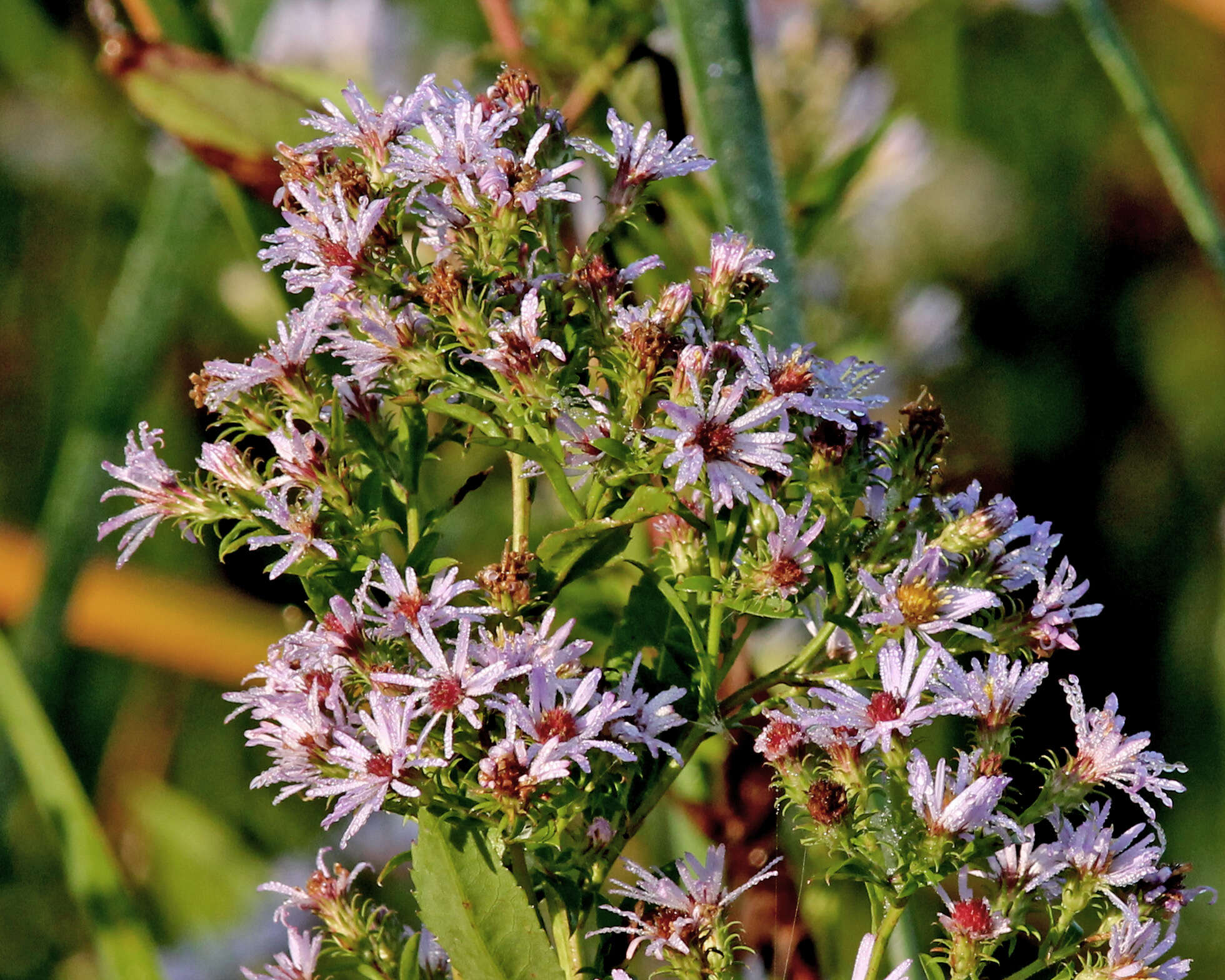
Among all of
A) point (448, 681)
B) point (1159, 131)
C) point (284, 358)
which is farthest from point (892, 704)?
point (1159, 131)

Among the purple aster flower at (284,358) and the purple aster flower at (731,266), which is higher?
the purple aster flower at (284,358)

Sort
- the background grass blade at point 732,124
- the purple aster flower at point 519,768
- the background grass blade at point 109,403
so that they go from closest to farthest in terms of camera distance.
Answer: the purple aster flower at point 519,768 < the background grass blade at point 732,124 < the background grass blade at point 109,403

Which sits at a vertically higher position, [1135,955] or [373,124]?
[373,124]

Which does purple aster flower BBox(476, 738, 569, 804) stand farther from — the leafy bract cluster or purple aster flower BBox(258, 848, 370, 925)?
purple aster flower BBox(258, 848, 370, 925)

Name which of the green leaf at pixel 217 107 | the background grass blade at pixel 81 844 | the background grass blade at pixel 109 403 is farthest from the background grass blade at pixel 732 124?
the background grass blade at pixel 81 844

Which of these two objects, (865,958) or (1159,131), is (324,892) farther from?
(1159,131)

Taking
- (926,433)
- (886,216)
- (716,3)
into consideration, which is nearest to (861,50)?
(886,216)

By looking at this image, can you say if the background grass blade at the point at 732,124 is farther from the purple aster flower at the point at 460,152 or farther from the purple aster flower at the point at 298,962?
the purple aster flower at the point at 298,962

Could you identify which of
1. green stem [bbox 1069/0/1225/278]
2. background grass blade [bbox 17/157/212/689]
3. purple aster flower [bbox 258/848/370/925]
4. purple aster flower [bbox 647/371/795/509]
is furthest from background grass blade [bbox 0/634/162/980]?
green stem [bbox 1069/0/1225/278]
